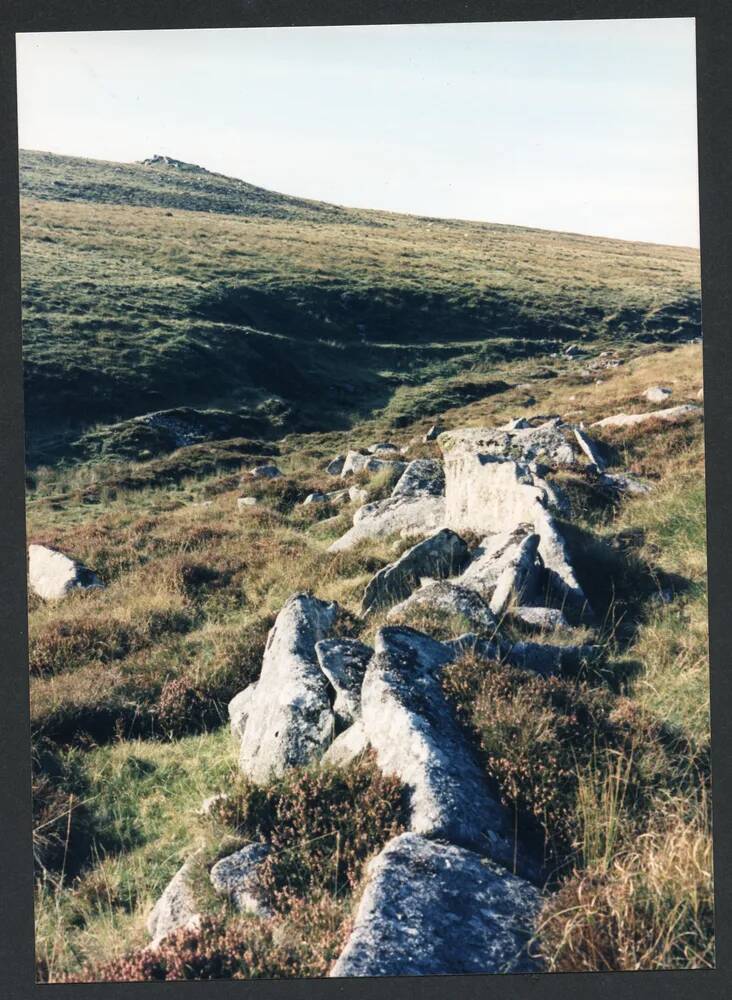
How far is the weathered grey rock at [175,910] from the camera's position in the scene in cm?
528

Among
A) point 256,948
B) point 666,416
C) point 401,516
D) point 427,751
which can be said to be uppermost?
point 666,416

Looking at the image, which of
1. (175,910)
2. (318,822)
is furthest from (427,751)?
(175,910)

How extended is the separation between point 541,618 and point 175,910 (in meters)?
3.94

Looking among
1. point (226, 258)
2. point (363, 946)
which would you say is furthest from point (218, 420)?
point (226, 258)

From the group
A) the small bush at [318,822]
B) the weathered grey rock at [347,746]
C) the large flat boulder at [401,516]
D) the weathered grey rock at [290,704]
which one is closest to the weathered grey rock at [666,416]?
the large flat boulder at [401,516]

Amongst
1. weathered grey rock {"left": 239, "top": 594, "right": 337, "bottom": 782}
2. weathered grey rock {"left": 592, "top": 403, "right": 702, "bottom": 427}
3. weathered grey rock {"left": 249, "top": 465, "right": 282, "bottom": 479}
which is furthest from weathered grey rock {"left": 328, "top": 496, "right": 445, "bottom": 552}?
weathered grey rock {"left": 249, "top": 465, "right": 282, "bottom": 479}

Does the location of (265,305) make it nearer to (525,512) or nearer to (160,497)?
(160,497)

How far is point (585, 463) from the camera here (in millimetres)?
12812

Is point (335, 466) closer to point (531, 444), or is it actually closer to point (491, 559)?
point (531, 444)

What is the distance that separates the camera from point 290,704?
254 inches

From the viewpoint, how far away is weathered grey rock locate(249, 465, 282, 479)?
60.7ft

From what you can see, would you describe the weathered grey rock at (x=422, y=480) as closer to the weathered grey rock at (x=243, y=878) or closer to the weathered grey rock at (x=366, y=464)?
the weathered grey rock at (x=366, y=464)

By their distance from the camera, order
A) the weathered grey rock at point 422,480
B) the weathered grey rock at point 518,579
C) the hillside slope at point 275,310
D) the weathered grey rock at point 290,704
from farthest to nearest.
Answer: the hillside slope at point 275,310, the weathered grey rock at point 422,480, the weathered grey rock at point 518,579, the weathered grey rock at point 290,704

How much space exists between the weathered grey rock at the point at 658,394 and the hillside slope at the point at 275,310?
1060 centimetres
